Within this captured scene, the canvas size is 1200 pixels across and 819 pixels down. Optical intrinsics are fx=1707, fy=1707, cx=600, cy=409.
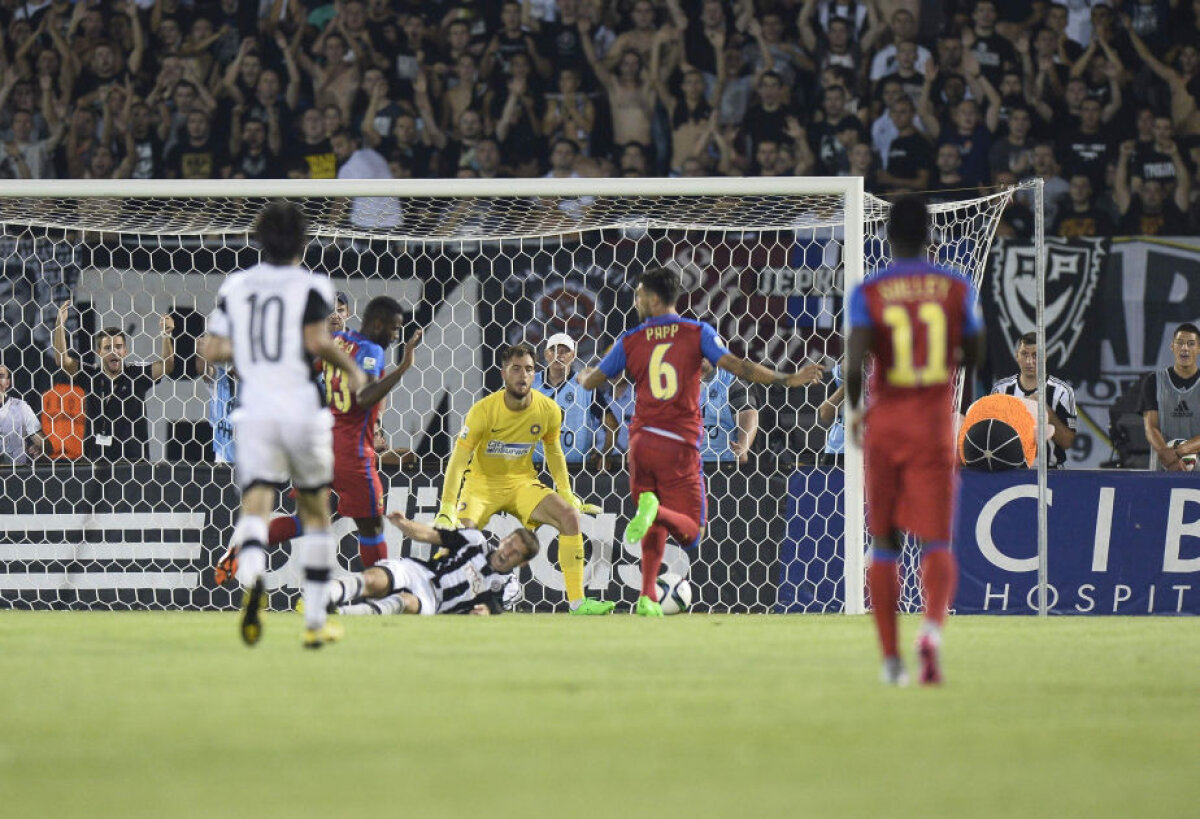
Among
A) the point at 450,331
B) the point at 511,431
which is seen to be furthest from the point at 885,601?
the point at 450,331

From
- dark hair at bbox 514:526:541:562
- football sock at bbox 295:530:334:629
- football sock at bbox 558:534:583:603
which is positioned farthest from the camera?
football sock at bbox 558:534:583:603

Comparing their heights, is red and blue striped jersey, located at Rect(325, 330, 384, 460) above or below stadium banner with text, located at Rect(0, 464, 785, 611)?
above

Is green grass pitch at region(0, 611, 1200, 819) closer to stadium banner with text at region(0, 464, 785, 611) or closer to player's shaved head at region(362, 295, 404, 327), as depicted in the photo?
player's shaved head at region(362, 295, 404, 327)

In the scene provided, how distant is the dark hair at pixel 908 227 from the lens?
6.00 metres

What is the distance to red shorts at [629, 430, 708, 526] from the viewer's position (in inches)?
384

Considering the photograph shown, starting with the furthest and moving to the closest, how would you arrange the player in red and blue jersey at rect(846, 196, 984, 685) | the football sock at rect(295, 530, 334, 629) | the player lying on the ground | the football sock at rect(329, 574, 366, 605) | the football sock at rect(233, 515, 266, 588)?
the player lying on the ground → the football sock at rect(329, 574, 366, 605) → the football sock at rect(295, 530, 334, 629) → the football sock at rect(233, 515, 266, 588) → the player in red and blue jersey at rect(846, 196, 984, 685)

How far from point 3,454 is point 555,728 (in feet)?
25.3

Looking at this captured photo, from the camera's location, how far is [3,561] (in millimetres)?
11117

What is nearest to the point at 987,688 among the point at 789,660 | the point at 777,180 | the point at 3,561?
the point at 789,660

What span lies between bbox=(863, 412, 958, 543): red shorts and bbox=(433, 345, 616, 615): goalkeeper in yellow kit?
485cm

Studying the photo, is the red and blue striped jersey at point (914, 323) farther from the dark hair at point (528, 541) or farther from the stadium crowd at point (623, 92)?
the stadium crowd at point (623, 92)

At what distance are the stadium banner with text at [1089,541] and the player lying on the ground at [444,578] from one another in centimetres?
207

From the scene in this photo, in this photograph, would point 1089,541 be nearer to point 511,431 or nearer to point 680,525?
point 680,525

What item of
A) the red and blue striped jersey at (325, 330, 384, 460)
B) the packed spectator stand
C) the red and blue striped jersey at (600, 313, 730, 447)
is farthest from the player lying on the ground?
the packed spectator stand
